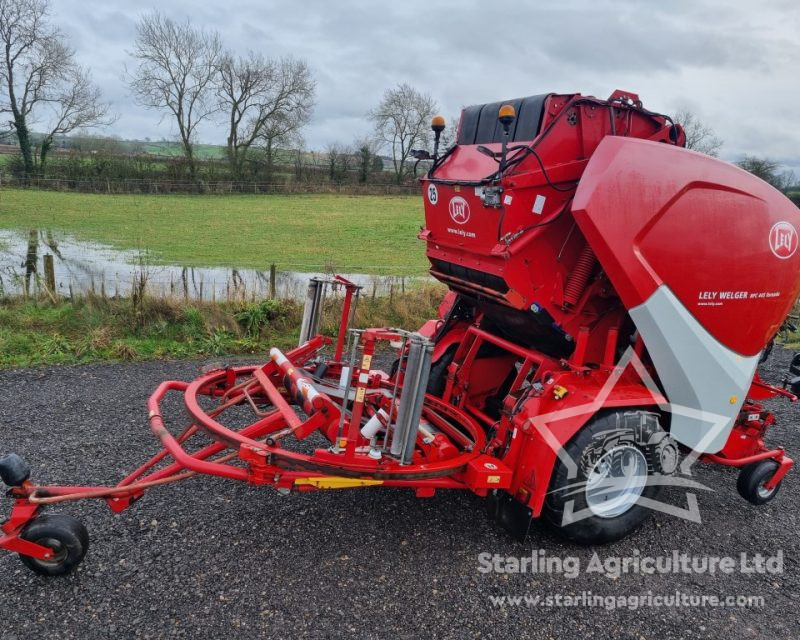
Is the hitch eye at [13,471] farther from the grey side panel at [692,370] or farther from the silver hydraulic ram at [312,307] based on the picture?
the grey side panel at [692,370]

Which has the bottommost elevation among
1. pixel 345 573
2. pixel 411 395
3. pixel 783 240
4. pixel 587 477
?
pixel 345 573

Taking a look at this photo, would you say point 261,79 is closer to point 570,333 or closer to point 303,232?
point 303,232

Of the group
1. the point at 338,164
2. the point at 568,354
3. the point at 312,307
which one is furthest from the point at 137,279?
the point at 338,164

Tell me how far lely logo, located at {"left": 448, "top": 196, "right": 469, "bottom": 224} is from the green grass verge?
13.7 feet

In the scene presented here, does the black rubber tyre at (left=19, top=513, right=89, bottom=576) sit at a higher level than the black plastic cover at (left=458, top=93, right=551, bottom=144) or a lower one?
lower

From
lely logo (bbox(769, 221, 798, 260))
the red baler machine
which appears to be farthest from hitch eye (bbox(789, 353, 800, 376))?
lely logo (bbox(769, 221, 798, 260))

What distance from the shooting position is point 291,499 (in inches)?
158

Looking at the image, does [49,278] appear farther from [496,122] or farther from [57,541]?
[496,122]

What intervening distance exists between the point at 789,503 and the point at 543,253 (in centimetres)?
279

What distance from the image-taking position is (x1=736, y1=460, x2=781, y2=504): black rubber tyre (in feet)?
13.5

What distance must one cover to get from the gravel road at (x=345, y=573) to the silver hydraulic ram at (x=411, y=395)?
73cm

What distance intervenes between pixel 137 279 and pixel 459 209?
5694mm

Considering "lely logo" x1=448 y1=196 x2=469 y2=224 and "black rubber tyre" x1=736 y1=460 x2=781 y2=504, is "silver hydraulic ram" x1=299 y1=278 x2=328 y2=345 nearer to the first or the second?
"lely logo" x1=448 y1=196 x2=469 y2=224

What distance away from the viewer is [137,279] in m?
8.02
